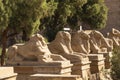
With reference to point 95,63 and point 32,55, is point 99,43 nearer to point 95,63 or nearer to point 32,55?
point 95,63

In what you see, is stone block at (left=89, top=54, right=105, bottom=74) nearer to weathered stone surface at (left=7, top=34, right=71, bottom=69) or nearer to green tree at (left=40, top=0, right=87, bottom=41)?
weathered stone surface at (left=7, top=34, right=71, bottom=69)

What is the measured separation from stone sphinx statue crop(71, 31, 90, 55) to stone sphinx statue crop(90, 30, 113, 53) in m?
1.55

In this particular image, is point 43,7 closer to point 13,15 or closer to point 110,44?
point 13,15

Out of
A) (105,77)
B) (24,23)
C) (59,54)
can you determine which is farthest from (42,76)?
(24,23)

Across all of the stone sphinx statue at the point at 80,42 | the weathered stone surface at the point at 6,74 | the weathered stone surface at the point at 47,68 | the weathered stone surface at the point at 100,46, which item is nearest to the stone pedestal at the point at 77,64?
the stone sphinx statue at the point at 80,42

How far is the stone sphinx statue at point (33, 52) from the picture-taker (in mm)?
12898

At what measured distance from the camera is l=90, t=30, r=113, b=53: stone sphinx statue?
1880cm

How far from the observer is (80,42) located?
54.3ft

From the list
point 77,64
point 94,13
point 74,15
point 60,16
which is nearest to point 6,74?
point 77,64

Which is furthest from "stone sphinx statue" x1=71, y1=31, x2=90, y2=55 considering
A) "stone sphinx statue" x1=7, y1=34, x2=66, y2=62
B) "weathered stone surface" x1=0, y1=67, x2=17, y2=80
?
"weathered stone surface" x1=0, y1=67, x2=17, y2=80

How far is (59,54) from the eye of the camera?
14.6 m

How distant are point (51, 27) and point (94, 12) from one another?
4.34m

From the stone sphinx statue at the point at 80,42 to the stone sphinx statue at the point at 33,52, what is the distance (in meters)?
3.37

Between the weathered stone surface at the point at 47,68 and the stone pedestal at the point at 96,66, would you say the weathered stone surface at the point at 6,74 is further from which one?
the stone pedestal at the point at 96,66
